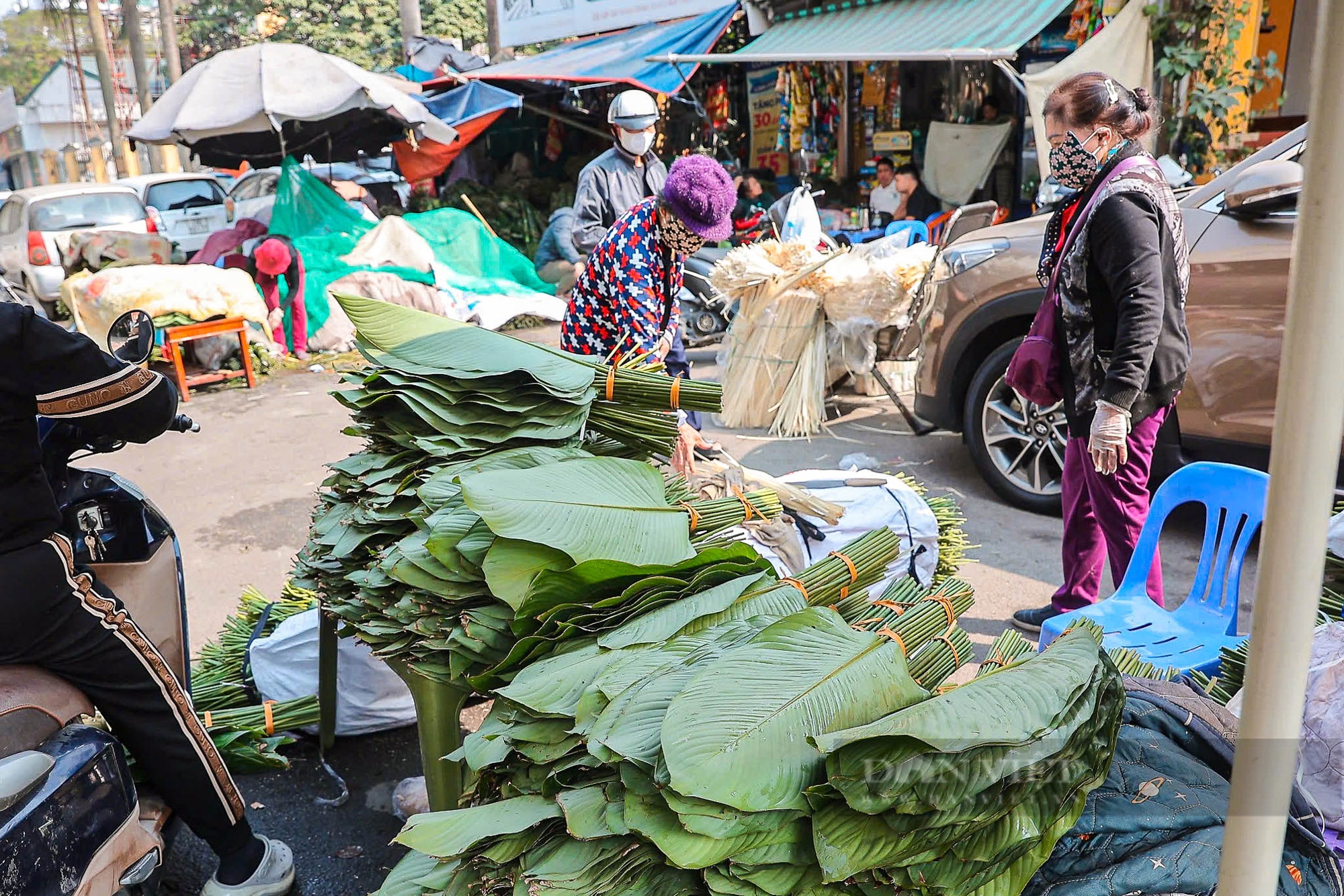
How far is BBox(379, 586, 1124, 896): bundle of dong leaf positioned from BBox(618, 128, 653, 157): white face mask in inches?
181

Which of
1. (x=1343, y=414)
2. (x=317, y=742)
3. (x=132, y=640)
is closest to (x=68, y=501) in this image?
(x=132, y=640)

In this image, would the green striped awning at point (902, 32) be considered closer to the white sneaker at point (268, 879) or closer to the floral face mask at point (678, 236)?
the floral face mask at point (678, 236)

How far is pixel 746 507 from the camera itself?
7.73 ft

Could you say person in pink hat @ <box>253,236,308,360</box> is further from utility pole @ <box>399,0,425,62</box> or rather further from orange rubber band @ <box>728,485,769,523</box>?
utility pole @ <box>399,0,425,62</box>

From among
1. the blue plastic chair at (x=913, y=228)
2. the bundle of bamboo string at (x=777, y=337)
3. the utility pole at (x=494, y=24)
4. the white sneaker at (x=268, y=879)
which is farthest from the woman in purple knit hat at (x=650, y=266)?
the utility pole at (x=494, y=24)

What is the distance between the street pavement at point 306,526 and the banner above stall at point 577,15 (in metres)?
7.54

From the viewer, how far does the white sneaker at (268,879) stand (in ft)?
7.98

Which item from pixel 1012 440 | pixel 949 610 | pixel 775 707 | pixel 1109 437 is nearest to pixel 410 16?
pixel 1012 440

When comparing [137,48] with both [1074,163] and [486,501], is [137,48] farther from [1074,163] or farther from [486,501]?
[486,501]

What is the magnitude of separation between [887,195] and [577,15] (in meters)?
7.98

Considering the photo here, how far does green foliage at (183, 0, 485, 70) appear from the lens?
106 ft

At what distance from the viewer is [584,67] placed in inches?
512

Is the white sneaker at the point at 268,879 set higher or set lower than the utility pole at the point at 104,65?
lower

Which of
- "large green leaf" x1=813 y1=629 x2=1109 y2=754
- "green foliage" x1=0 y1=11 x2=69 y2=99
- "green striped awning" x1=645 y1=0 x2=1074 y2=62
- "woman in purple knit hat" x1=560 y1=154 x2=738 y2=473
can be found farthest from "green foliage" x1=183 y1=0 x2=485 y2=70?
"large green leaf" x1=813 y1=629 x2=1109 y2=754
